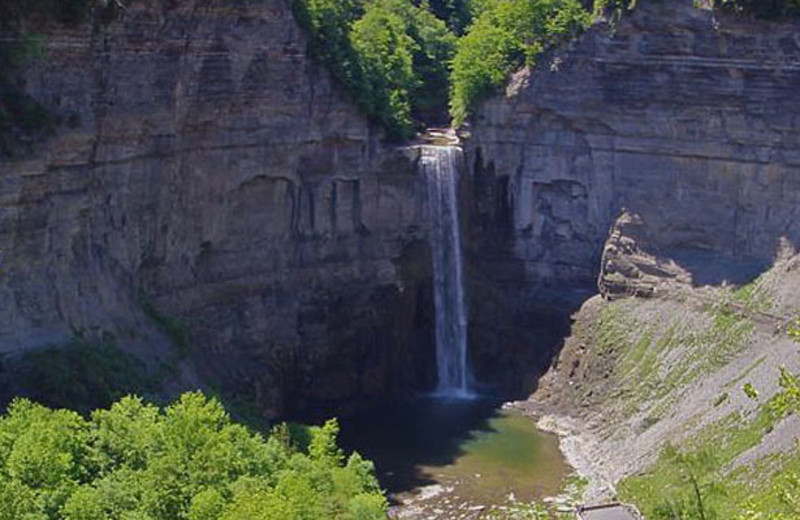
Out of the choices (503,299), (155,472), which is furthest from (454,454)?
(155,472)

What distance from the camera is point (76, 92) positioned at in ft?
181

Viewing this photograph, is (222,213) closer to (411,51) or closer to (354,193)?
(354,193)

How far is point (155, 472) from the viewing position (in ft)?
137

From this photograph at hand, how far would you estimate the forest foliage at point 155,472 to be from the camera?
128 ft

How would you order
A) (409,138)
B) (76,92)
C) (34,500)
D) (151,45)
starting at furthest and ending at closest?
(409,138) < (151,45) < (76,92) < (34,500)

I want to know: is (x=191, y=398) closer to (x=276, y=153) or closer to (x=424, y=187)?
(x=276, y=153)

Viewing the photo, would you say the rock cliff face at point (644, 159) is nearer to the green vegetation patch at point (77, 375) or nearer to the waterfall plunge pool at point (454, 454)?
the waterfall plunge pool at point (454, 454)

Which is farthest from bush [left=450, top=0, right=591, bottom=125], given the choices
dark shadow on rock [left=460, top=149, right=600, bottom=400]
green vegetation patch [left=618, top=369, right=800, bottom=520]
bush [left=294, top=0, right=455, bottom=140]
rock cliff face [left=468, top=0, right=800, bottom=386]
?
green vegetation patch [left=618, top=369, right=800, bottom=520]

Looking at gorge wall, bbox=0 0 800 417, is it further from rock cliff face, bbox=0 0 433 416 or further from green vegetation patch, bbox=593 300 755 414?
green vegetation patch, bbox=593 300 755 414

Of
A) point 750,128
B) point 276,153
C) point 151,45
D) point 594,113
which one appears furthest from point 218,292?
point 750,128

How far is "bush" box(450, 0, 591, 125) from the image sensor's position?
7194 centimetres

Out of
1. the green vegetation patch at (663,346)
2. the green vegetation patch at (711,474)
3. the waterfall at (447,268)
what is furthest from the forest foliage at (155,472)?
the waterfall at (447,268)

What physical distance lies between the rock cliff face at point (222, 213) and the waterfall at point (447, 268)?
0.71 m

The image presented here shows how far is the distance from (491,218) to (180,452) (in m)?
35.7
